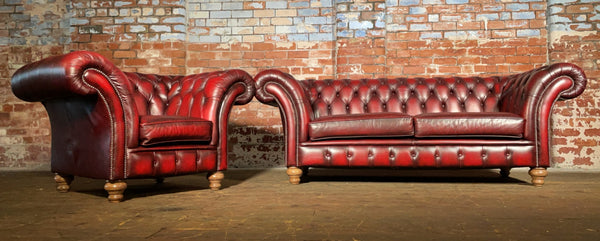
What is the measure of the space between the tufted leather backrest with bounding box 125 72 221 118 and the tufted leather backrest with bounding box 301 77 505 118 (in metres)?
1.00

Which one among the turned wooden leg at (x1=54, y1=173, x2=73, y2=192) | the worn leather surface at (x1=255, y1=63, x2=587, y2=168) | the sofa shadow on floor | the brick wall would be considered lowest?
the sofa shadow on floor

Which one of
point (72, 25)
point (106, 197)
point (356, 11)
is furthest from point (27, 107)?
point (356, 11)

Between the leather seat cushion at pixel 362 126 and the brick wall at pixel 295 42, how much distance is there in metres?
1.42

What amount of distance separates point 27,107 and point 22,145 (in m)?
0.41

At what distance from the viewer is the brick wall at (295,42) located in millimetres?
4391

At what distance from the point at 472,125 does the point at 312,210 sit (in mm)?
1468

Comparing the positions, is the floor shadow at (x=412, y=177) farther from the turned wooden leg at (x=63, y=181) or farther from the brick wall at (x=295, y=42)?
the turned wooden leg at (x=63, y=181)

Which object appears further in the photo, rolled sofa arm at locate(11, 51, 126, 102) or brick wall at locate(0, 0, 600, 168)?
brick wall at locate(0, 0, 600, 168)

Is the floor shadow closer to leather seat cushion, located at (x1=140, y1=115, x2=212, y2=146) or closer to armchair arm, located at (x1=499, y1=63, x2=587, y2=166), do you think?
armchair arm, located at (x1=499, y1=63, x2=587, y2=166)

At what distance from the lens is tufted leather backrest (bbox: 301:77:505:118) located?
370cm

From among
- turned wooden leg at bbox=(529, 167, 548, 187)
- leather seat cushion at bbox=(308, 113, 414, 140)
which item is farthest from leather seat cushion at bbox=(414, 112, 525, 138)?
turned wooden leg at bbox=(529, 167, 548, 187)

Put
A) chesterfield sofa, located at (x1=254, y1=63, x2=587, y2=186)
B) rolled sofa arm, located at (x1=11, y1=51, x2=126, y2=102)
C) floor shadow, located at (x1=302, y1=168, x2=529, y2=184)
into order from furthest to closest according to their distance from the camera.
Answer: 1. floor shadow, located at (x1=302, y1=168, x2=529, y2=184)
2. chesterfield sofa, located at (x1=254, y1=63, x2=587, y2=186)
3. rolled sofa arm, located at (x1=11, y1=51, x2=126, y2=102)

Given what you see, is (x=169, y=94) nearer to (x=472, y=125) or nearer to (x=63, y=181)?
(x=63, y=181)

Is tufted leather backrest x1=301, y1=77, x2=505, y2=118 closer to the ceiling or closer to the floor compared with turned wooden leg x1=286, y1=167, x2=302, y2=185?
closer to the ceiling
